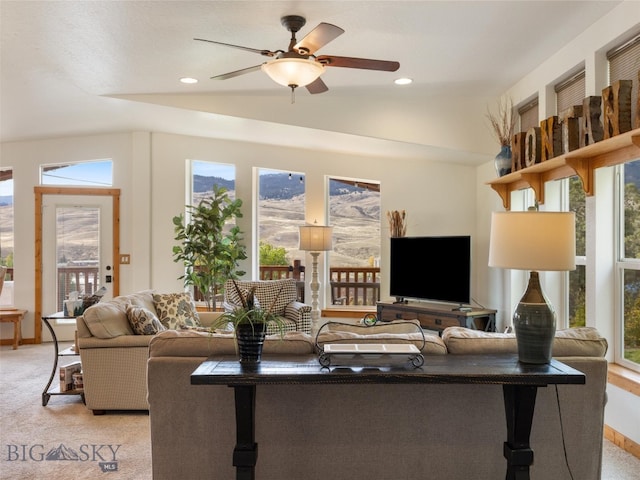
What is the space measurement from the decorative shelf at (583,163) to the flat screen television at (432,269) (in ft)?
2.99

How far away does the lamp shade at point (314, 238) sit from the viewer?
5.43 meters

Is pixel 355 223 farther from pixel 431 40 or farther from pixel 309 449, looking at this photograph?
pixel 309 449

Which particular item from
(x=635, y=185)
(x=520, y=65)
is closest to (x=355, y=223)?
(x=520, y=65)

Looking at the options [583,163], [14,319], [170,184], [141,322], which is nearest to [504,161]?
[583,163]

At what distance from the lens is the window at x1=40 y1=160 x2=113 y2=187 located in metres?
6.48

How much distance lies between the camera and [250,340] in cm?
224

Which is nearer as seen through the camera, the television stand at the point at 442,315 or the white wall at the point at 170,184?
the television stand at the point at 442,315

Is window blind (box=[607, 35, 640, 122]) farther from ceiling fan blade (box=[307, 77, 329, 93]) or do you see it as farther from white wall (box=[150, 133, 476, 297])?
white wall (box=[150, 133, 476, 297])

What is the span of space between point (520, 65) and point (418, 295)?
8.30ft

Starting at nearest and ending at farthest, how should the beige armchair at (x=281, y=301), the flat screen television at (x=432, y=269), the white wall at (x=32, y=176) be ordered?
the flat screen television at (x=432, y=269) < the beige armchair at (x=281, y=301) < the white wall at (x=32, y=176)

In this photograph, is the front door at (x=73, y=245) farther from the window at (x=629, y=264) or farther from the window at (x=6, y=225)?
the window at (x=629, y=264)

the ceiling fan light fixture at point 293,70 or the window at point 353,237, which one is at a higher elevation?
the ceiling fan light fixture at point 293,70

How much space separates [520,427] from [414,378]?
596 mm

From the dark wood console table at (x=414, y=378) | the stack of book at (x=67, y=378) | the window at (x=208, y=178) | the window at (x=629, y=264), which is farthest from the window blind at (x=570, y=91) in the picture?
the stack of book at (x=67, y=378)
